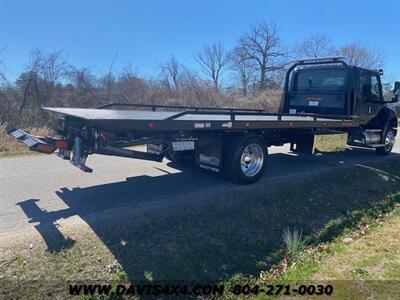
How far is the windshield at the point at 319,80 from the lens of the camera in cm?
879

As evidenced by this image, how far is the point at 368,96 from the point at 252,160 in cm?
483

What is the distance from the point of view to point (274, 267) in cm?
391

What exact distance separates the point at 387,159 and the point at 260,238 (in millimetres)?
6920

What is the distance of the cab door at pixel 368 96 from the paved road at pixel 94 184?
151cm

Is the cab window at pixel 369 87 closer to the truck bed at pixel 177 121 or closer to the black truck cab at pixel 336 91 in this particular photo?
the black truck cab at pixel 336 91

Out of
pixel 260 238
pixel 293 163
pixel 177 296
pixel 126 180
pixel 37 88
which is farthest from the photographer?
pixel 37 88

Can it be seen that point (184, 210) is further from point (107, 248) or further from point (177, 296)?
point (177, 296)

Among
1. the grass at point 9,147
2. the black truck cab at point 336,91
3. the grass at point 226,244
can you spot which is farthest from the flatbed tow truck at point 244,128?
the grass at point 9,147

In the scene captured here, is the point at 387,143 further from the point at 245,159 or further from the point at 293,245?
the point at 293,245

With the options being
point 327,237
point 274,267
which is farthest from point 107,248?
point 327,237

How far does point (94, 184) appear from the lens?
5883mm

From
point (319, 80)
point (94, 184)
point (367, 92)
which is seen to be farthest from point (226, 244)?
point (367, 92)

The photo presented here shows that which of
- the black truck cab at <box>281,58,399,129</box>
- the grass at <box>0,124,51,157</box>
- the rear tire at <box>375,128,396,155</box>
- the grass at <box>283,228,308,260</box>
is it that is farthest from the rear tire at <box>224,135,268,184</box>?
the grass at <box>0,124,51,157</box>

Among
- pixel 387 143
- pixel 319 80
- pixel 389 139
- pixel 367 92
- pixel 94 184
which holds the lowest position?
pixel 94 184
